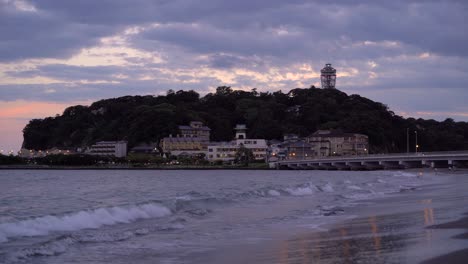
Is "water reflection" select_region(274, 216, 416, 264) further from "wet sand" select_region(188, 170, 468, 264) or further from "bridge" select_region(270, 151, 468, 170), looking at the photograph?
"bridge" select_region(270, 151, 468, 170)

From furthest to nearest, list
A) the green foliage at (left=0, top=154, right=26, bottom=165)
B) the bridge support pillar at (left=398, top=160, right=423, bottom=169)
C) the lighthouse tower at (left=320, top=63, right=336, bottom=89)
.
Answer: the lighthouse tower at (left=320, top=63, right=336, bottom=89) → the green foliage at (left=0, top=154, right=26, bottom=165) → the bridge support pillar at (left=398, top=160, right=423, bottom=169)

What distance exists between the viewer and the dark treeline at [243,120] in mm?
132625

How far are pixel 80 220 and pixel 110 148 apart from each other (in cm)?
11721

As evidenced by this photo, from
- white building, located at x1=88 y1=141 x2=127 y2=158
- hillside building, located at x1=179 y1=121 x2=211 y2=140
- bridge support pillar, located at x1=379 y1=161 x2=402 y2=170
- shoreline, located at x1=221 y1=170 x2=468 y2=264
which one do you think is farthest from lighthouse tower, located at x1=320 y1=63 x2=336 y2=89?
shoreline, located at x1=221 y1=170 x2=468 y2=264

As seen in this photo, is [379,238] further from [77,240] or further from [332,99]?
[332,99]

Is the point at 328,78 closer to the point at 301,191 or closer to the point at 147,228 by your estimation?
the point at 301,191

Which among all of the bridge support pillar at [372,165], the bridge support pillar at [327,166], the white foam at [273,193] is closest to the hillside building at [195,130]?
the bridge support pillar at [327,166]

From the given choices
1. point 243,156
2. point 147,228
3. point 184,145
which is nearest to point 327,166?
point 243,156

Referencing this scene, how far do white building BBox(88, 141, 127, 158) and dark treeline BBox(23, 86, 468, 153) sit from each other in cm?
321

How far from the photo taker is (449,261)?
29.9 feet

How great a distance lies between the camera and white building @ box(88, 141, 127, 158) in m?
129

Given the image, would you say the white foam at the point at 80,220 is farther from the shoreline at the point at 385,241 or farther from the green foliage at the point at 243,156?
the green foliage at the point at 243,156

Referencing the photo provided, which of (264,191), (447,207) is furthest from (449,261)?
(264,191)

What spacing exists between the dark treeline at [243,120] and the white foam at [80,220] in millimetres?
110205
